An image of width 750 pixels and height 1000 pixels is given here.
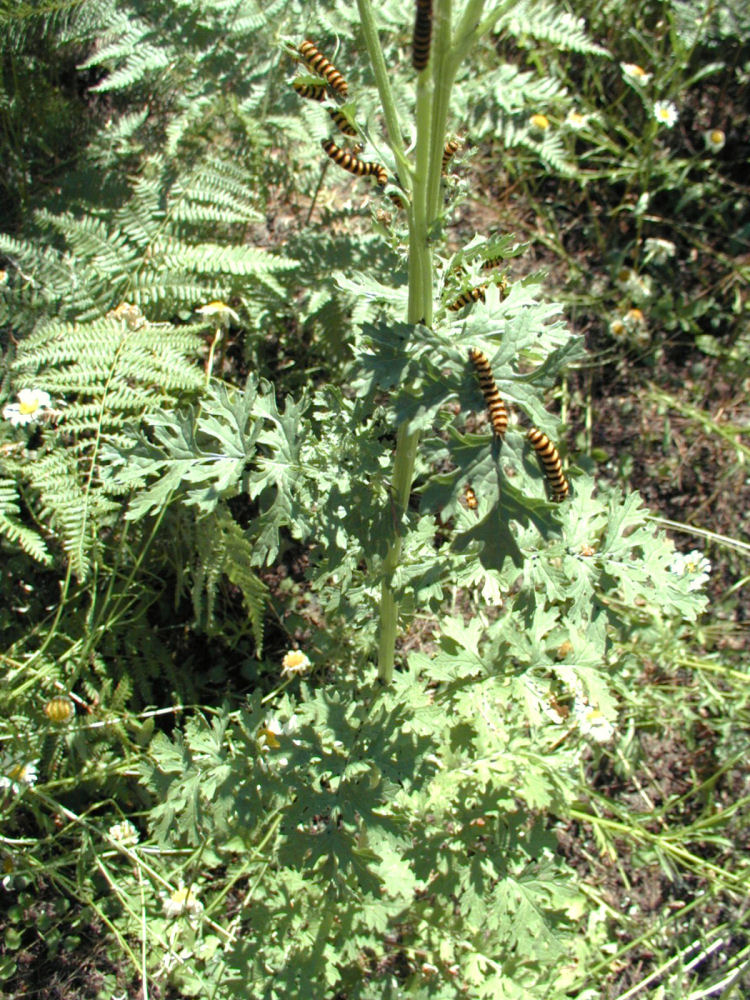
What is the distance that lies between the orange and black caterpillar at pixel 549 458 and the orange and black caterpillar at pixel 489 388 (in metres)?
0.16

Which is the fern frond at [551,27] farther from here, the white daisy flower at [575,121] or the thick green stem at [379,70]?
the thick green stem at [379,70]

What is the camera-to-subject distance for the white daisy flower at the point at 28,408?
2710 mm

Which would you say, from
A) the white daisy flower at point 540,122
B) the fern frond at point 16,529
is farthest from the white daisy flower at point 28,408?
the white daisy flower at point 540,122

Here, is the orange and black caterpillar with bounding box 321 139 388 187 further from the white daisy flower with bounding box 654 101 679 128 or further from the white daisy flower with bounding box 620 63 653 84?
the white daisy flower with bounding box 620 63 653 84

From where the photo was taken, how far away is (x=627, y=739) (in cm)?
298

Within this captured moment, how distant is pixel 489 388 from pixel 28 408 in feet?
6.13

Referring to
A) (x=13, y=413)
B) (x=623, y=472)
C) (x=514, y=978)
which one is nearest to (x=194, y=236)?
(x=13, y=413)

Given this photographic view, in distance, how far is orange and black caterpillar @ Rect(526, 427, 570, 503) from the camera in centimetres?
159

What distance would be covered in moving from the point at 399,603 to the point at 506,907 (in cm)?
82

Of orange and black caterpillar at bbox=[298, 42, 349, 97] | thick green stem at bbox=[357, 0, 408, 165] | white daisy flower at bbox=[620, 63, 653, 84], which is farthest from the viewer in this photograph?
white daisy flower at bbox=[620, 63, 653, 84]

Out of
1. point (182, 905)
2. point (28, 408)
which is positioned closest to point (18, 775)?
point (182, 905)

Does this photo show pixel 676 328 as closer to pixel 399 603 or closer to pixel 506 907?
pixel 399 603

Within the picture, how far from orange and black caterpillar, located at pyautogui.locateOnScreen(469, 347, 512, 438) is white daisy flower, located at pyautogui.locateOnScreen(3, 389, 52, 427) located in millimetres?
1769

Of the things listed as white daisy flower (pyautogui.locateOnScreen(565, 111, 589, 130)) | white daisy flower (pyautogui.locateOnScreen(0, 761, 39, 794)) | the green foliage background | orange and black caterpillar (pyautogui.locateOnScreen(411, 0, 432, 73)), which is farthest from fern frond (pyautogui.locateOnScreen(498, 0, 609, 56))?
white daisy flower (pyautogui.locateOnScreen(0, 761, 39, 794))
